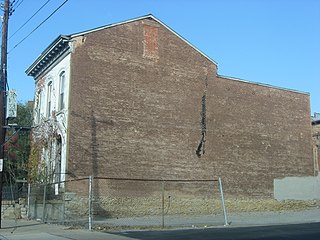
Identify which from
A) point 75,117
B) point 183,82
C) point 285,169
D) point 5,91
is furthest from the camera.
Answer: point 285,169

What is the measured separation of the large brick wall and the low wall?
0.61m

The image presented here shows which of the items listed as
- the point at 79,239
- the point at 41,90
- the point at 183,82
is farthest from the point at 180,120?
the point at 79,239

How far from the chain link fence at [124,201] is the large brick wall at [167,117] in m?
0.72

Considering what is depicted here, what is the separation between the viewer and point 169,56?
2992cm

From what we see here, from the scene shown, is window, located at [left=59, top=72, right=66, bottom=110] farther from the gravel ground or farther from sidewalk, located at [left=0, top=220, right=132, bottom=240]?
sidewalk, located at [left=0, top=220, right=132, bottom=240]

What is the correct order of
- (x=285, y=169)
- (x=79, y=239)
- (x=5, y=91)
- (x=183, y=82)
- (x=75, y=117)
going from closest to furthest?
1. (x=79, y=239)
2. (x=5, y=91)
3. (x=75, y=117)
4. (x=183, y=82)
5. (x=285, y=169)

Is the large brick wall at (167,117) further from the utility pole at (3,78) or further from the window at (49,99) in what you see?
the utility pole at (3,78)

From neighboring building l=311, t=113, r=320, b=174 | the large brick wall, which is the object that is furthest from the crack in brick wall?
neighboring building l=311, t=113, r=320, b=174

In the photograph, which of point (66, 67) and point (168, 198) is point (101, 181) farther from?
point (66, 67)

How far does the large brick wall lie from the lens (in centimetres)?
2649

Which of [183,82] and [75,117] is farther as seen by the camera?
[183,82]

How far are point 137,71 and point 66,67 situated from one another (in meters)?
4.35

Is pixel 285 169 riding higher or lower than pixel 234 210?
higher

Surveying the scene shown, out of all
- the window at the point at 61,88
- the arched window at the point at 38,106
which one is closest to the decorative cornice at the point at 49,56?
the window at the point at 61,88
